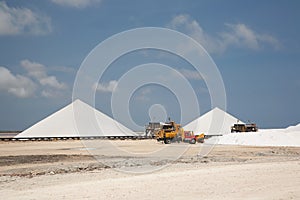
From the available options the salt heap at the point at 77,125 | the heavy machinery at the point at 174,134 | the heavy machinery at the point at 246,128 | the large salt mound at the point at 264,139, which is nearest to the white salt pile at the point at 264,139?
the large salt mound at the point at 264,139

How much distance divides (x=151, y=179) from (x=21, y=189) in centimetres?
396

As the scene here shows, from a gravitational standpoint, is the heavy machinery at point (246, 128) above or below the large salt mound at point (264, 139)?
above

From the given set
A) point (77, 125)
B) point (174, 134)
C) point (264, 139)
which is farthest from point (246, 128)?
point (77, 125)

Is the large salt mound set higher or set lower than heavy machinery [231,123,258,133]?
lower

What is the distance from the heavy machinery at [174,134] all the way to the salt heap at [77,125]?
2143 cm

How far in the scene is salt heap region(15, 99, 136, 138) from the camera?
194ft

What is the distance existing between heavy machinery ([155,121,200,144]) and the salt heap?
2143cm

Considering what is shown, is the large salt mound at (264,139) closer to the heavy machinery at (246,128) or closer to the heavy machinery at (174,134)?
the heavy machinery at (174,134)

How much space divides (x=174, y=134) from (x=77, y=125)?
85.5ft

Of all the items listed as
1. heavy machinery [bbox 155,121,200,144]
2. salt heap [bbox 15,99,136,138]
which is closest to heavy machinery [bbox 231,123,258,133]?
heavy machinery [bbox 155,121,200,144]

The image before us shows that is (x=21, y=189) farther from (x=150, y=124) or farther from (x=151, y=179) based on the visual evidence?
(x=150, y=124)

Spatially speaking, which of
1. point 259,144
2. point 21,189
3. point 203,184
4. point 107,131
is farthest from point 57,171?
point 107,131

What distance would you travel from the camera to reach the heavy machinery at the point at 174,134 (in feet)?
127

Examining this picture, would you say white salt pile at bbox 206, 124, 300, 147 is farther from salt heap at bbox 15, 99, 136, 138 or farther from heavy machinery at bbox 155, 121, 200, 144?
salt heap at bbox 15, 99, 136, 138
